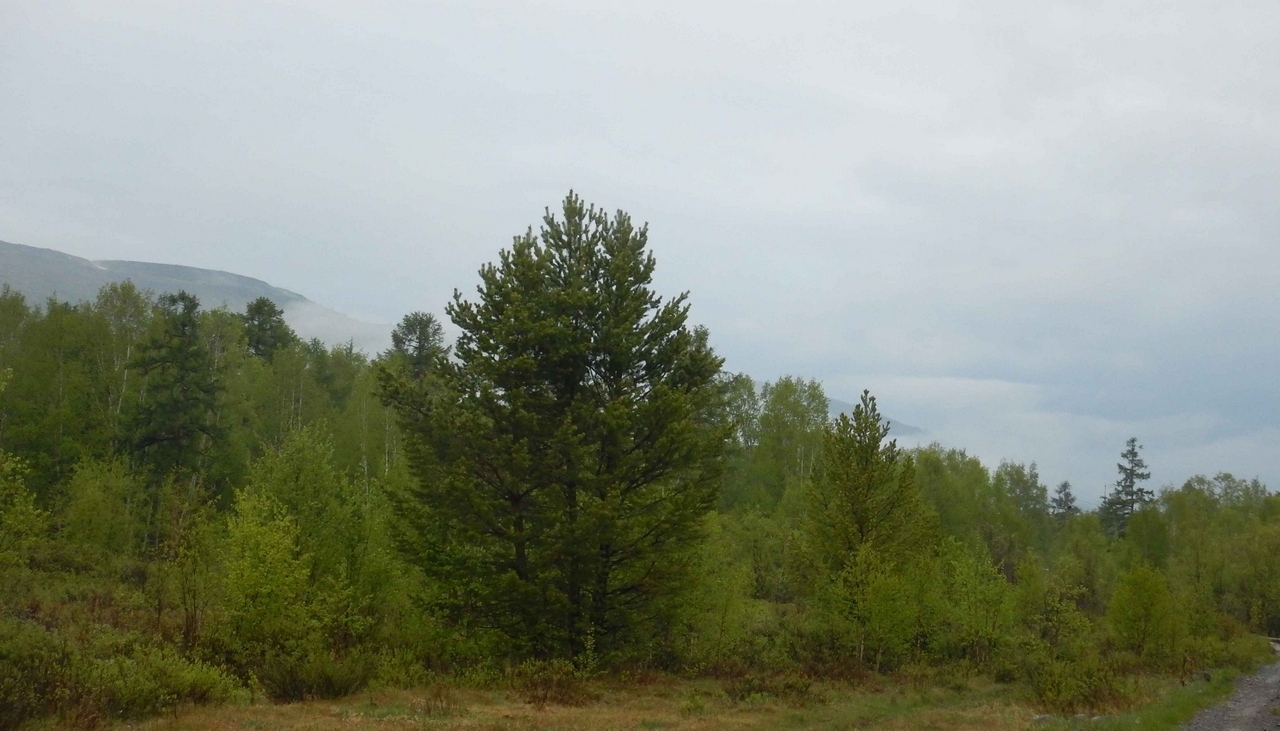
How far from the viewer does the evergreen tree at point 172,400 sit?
44.6 metres

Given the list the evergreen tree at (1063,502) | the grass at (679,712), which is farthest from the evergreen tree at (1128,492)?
the grass at (679,712)

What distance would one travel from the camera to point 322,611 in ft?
68.8

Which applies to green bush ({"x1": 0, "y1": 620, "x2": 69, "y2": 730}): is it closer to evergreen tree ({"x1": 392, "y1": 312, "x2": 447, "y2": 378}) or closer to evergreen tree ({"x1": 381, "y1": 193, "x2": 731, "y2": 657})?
evergreen tree ({"x1": 381, "y1": 193, "x2": 731, "y2": 657})

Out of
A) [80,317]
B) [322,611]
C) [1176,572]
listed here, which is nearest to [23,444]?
[80,317]

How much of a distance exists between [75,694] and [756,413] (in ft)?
188

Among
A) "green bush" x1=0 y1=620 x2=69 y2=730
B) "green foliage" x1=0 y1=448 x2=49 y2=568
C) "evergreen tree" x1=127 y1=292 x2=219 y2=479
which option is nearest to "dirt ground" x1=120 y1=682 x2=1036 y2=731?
"green bush" x1=0 y1=620 x2=69 y2=730

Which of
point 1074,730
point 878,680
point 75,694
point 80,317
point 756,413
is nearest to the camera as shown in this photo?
point 75,694

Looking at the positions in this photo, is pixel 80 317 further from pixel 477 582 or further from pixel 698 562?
pixel 698 562

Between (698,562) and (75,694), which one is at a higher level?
(698,562)

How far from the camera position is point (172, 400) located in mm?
44562

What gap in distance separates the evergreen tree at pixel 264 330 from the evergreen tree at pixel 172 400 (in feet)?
73.5

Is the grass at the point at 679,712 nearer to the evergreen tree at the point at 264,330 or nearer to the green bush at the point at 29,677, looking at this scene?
the green bush at the point at 29,677

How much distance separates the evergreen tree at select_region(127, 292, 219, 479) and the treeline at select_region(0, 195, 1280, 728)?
0.46 ft

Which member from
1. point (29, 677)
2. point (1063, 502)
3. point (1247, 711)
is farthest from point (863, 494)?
point (1063, 502)
